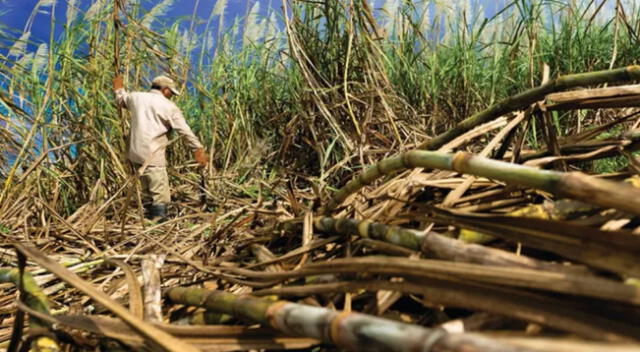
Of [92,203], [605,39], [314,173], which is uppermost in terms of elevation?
[605,39]

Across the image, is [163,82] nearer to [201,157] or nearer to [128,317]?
[201,157]

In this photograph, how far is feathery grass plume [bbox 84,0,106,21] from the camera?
2.53m

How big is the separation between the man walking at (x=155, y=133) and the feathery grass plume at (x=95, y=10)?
0.48 m

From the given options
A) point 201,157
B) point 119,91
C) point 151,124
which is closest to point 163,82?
point 151,124

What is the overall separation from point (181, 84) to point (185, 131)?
0.55 meters

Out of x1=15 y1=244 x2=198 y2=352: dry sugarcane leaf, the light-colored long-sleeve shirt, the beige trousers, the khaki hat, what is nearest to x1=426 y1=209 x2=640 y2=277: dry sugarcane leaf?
x1=15 y1=244 x2=198 y2=352: dry sugarcane leaf

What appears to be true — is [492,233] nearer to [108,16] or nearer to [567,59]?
[567,59]

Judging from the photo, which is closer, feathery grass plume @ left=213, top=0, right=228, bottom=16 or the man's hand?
the man's hand

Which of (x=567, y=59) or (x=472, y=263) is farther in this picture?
(x=567, y=59)

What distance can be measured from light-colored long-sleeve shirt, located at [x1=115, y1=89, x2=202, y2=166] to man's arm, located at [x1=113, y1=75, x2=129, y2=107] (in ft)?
0.12

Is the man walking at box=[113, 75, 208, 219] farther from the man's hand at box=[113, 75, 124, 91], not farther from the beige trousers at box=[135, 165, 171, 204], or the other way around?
the man's hand at box=[113, 75, 124, 91]

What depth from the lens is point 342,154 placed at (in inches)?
79.3

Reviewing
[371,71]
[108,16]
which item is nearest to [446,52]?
[371,71]

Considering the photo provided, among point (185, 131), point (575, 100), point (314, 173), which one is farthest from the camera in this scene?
point (185, 131)
